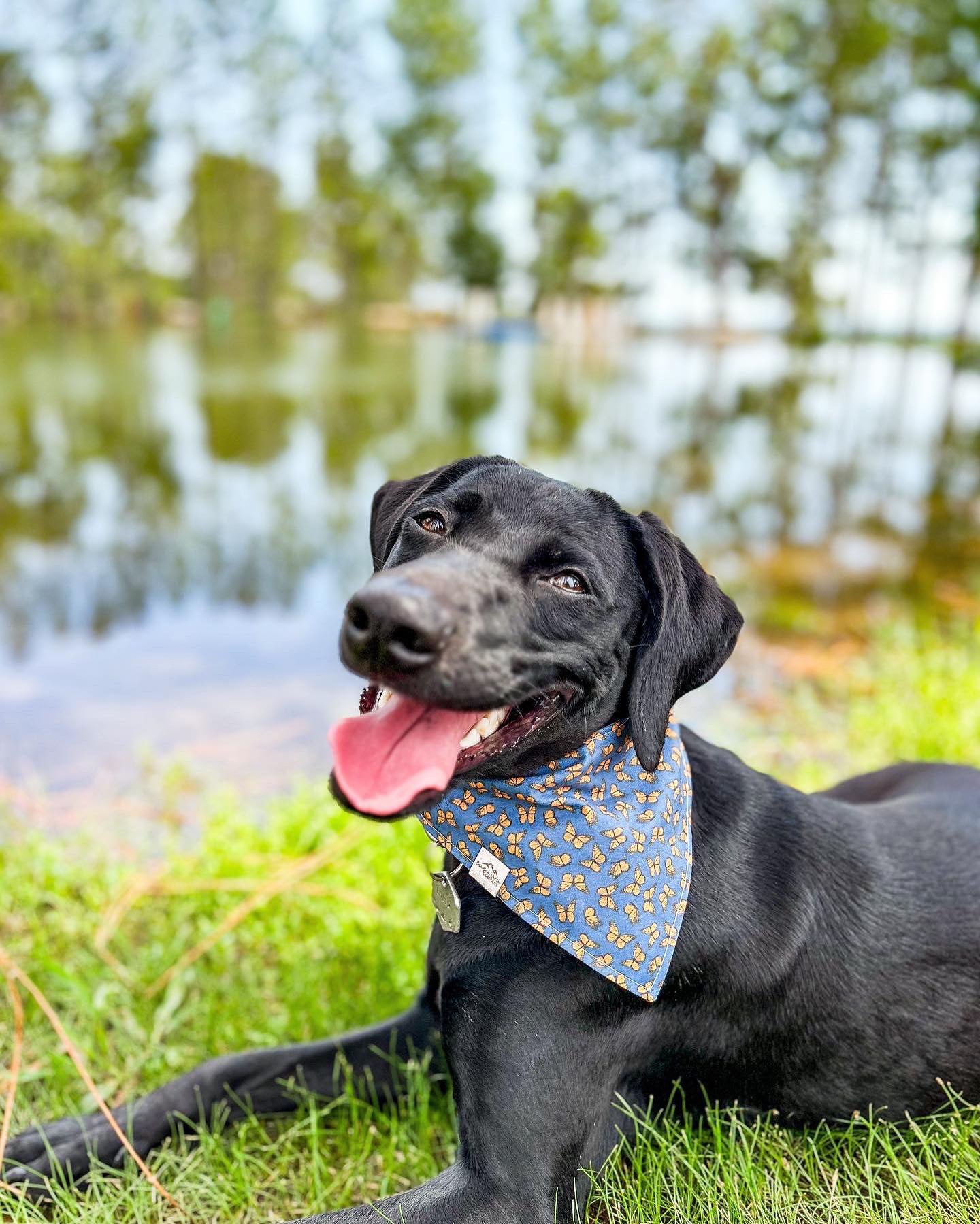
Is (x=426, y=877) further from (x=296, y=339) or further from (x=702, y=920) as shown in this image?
(x=296, y=339)

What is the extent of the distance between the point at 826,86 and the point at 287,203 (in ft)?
112

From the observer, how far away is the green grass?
95.0 inches

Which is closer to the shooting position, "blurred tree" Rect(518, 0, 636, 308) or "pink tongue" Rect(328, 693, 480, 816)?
"pink tongue" Rect(328, 693, 480, 816)

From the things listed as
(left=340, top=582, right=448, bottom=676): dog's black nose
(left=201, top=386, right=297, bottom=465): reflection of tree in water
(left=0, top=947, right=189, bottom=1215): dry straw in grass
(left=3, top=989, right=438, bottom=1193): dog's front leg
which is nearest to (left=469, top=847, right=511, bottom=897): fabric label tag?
(left=340, top=582, right=448, bottom=676): dog's black nose

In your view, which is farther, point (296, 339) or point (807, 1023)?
point (296, 339)

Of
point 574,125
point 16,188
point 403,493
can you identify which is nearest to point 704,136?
point 574,125

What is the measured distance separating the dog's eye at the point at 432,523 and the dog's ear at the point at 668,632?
49 cm

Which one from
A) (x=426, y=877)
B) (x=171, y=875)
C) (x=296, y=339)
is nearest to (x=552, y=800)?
(x=426, y=877)

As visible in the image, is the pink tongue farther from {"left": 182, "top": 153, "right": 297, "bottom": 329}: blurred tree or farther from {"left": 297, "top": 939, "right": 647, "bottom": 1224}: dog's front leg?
{"left": 182, "top": 153, "right": 297, "bottom": 329}: blurred tree

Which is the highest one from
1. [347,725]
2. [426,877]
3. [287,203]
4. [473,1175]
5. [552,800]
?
[287,203]

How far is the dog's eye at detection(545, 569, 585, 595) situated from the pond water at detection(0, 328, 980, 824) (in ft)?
9.49

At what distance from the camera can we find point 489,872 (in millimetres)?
2281

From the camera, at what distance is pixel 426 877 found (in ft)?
12.8

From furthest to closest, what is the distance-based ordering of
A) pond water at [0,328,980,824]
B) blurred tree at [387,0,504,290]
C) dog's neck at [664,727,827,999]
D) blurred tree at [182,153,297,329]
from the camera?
1. blurred tree at [387,0,504,290]
2. blurred tree at [182,153,297,329]
3. pond water at [0,328,980,824]
4. dog's neck at [664,727,827,999]
